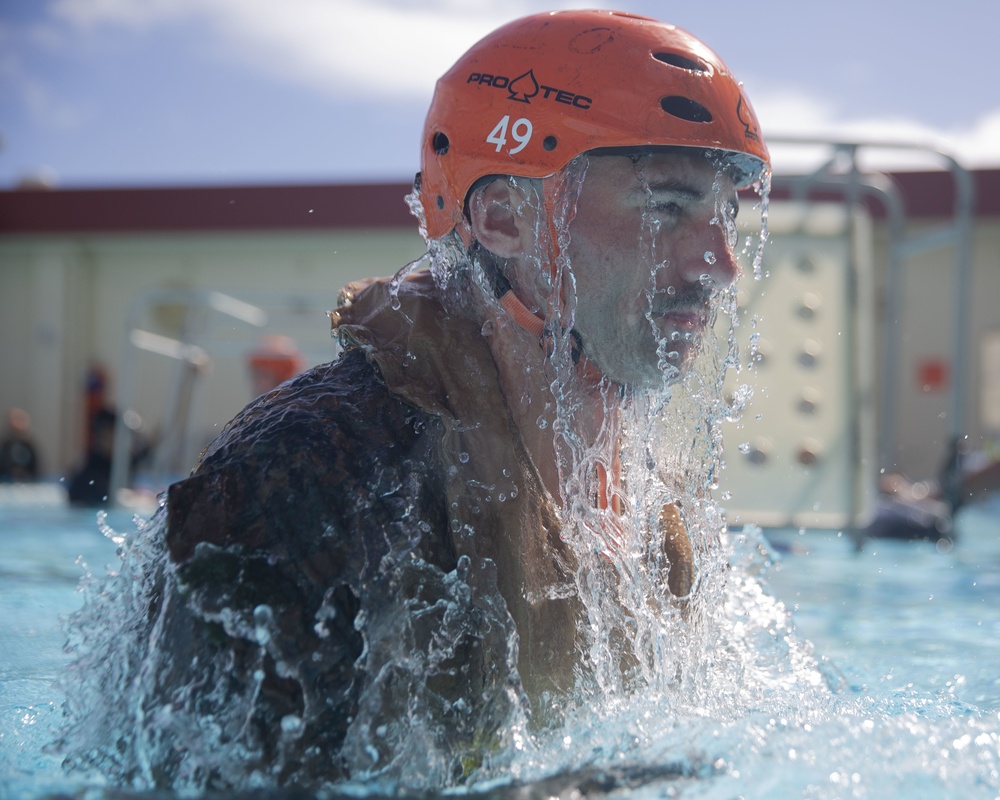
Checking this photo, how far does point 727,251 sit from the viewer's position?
241 centimetres

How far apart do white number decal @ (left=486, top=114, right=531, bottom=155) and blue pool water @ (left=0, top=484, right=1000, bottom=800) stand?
4.13 ft

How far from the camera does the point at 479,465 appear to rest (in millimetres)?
2074

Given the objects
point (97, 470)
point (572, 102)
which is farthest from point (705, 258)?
point (97, 470)

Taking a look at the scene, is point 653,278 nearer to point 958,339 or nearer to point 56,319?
point 958,339

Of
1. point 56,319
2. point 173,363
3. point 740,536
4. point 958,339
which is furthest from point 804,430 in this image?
point 56,319

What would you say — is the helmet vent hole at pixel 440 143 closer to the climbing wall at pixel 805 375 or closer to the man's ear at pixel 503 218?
the man's ear at pixel 503 218

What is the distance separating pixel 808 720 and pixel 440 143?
1.58 meters

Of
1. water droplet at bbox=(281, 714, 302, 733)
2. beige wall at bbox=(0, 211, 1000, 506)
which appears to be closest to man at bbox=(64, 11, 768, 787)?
water droplet at bbox=(281, 714, 302, 733)

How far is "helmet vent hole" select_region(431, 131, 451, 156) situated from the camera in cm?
260

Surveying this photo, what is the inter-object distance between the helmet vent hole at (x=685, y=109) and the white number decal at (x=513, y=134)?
31 centimetres

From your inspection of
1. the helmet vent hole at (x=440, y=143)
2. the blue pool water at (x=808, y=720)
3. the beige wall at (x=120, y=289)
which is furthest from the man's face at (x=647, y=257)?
the beige wall at (x=120, y=289)

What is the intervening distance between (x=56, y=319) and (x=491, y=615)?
1936 centimetres

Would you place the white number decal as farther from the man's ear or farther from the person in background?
the person in background

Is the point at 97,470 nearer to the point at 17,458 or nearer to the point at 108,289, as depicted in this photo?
the point at 17,458
